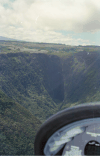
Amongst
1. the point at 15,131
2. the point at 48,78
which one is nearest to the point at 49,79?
the point at 48,78

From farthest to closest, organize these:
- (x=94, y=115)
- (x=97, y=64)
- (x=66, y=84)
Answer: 1. (x=66, y=84)
2. (x=97, y=64)
3. (x=94, y=115)

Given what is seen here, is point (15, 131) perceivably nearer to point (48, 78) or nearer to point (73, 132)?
point (73, 132)

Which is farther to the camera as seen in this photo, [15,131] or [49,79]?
[49,79]

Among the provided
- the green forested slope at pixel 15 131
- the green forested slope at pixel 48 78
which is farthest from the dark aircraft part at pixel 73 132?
the green forested slope at pixel 48 78

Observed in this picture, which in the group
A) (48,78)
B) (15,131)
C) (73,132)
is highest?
(73,132)

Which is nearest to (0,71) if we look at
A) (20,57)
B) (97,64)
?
(20,57)

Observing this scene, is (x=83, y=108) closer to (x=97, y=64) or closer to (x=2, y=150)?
(x=2, y=150)

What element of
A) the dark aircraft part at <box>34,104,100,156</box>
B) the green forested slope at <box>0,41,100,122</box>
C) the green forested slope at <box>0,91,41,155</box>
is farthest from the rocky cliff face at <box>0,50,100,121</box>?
the dark aircraft part at <box>34,104,100,156</box>

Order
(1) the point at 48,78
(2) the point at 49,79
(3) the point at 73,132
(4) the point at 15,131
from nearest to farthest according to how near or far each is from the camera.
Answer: (3) the point at 73,132 < (4) the point at 15,131 < (2) the point at 49,79 < (1) the point at 48,78
